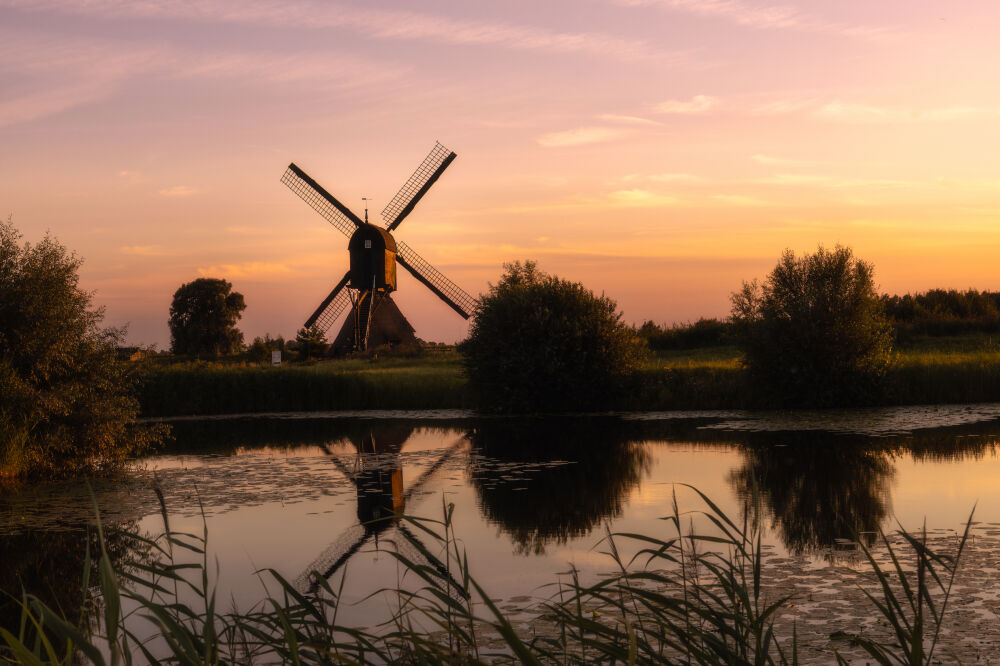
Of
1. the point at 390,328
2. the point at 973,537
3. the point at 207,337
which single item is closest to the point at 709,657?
the point at 973,537

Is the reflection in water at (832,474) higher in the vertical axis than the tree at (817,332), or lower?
lower

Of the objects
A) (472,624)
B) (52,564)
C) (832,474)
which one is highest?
(472,624)

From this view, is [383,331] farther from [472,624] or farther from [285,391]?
[472,624]

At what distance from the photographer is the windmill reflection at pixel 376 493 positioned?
8.99 metres

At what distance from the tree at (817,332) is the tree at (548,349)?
3.50 metres

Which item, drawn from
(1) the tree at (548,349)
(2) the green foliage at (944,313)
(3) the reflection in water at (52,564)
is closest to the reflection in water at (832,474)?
(3) the reflection in water at (52,564)

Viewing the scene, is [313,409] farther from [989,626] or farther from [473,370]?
[989,626]

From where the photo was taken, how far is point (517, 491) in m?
13.6

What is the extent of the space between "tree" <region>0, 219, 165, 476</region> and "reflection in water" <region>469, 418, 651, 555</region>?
20.6 feet

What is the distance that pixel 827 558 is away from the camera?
A: 8617 mm

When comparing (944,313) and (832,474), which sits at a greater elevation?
(944,313)

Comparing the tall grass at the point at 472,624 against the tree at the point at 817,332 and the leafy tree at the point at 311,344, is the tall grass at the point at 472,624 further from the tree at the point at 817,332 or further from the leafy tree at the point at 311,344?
the leafy tree at the point at 311,344

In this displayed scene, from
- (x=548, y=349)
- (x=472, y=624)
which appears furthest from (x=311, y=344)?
(x=472, y=624)

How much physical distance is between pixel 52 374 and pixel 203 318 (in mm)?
56318
